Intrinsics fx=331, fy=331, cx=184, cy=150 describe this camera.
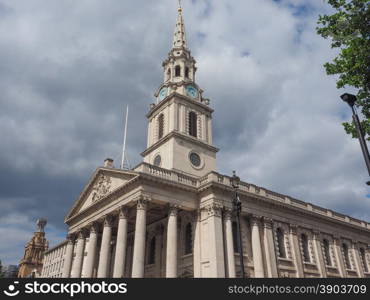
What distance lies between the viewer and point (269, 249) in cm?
3241

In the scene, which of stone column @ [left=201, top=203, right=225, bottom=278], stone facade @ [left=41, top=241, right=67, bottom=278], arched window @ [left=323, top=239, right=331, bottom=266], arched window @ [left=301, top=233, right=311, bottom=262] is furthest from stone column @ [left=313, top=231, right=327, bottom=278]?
stone facade @ [left=41, top=241, right=67, bottom=278]

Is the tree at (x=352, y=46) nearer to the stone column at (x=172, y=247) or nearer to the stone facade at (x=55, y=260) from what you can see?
the stone column at (x=172, y=247)

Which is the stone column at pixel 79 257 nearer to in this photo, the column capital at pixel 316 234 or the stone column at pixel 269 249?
the stone column at pixel 269 249

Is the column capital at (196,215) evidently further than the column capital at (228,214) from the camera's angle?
Yes

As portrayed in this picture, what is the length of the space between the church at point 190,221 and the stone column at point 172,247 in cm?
8

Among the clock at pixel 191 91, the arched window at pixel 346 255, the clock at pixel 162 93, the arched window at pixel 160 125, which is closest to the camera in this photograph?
the arched window at pixel 346 255

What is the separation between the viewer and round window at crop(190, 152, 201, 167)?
4030 cm

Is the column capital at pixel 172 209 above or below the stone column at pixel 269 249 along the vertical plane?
above

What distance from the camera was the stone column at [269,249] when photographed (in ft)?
103

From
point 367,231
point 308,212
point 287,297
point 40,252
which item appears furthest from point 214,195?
point 40,252

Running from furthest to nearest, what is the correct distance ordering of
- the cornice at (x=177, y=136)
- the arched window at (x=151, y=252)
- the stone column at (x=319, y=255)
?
the cornice at (x=177, y=136)
the stone column at (x=319, y=255)
the arched window at (x=151, y=252)

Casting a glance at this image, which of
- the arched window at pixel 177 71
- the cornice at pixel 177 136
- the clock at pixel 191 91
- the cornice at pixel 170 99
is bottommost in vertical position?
the cornice at pixel 177 136

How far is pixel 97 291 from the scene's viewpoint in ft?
43.3

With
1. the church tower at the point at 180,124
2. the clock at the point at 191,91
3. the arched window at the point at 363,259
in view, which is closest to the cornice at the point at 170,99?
the church tower at the point at 180,124
